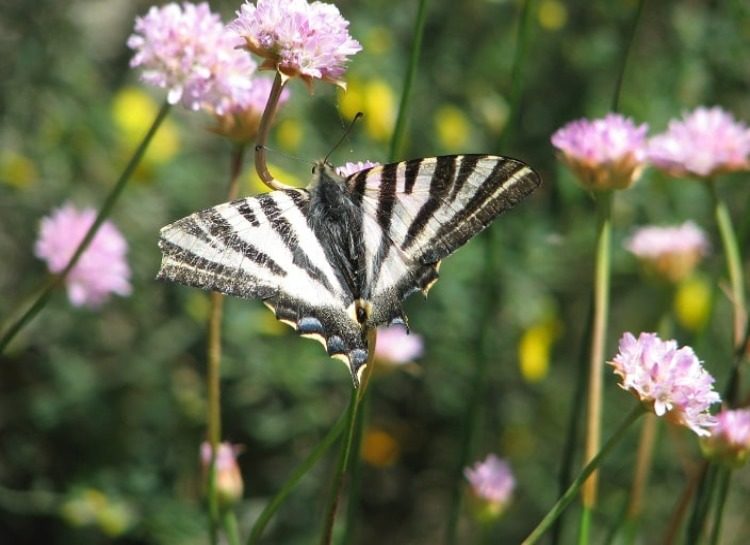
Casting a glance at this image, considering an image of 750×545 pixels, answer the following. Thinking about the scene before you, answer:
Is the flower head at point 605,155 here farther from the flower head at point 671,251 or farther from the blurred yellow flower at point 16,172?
the blurred yellow flower at point 16,172

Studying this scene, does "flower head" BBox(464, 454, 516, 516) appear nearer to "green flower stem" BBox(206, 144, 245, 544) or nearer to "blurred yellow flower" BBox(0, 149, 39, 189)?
"green flower stem" BBox(206, 144, 245, 544)

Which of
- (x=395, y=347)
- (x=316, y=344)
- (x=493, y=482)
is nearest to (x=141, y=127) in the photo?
(x=316, y=344)

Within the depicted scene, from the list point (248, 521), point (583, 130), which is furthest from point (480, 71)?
point (583, 130)

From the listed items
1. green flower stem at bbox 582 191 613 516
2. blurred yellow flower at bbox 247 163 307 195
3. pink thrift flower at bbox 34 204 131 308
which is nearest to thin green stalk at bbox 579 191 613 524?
green flower stem at bbox 582 191 613 516

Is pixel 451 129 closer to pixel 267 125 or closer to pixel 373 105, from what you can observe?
pixel 373 105

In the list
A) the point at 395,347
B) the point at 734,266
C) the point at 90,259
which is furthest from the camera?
the point at 90,259

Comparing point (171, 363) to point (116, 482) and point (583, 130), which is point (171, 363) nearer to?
point (116, 482)
